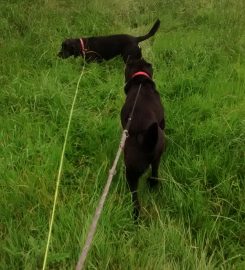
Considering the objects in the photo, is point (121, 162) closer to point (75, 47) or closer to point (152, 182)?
point (152, 182)

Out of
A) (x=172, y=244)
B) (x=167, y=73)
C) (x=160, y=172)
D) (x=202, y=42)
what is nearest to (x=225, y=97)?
(x=167, y=73)

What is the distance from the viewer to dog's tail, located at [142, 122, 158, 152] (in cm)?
249

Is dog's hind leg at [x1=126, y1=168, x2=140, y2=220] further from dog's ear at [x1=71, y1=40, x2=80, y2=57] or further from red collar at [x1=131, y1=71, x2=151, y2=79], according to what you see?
dog's ear at [x1=71, y1=40, x2=80, y2=57]

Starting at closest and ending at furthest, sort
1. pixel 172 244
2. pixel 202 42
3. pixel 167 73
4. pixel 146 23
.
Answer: pixel 172 244, pixel 167 73, pixel 202 42, pixel 146 23

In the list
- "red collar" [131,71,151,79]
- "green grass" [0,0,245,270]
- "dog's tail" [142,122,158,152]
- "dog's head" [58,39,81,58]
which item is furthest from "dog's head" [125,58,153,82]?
"dog's head" [58,39,81,58]

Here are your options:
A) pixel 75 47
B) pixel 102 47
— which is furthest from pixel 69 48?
pixel 102 47

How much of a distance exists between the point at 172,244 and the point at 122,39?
399cm

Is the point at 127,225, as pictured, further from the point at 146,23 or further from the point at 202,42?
the point at 146,23

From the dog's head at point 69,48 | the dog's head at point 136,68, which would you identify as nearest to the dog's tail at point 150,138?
the dog's head at point 136,68

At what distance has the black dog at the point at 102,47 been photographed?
18.4ft

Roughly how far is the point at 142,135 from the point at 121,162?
51 centimetres

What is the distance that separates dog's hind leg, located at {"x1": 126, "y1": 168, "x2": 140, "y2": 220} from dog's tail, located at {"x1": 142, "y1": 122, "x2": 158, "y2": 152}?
20 cm

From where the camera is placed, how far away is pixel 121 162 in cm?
312

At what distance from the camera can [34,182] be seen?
2.84 m
